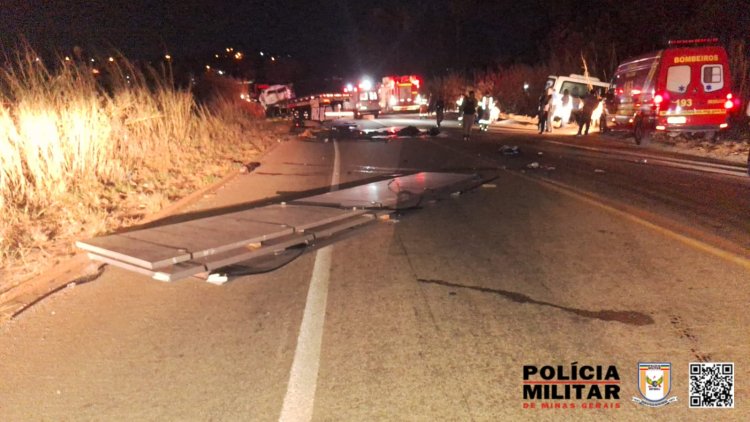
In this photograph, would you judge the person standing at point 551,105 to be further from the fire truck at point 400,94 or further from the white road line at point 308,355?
the white road line at point 308,355

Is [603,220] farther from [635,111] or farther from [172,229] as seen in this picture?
[635,111]

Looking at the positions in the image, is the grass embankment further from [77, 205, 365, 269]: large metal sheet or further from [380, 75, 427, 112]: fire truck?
[380, 75, 427, 112]: fire truck

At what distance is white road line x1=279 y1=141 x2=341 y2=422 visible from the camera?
4020 millimetres

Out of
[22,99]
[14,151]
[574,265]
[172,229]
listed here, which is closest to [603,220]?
[574,265]

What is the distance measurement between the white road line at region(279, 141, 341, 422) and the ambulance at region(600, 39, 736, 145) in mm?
14711

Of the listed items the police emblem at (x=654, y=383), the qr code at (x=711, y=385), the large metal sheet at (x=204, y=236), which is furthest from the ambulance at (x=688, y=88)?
the police emblem at (x=654, y=383)

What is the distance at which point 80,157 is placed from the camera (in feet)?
35.0

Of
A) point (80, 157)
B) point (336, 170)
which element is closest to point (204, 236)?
point (80, 157)

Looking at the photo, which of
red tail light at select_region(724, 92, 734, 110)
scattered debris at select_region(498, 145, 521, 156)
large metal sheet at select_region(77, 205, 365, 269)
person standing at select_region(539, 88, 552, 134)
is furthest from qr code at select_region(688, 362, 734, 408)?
person standing at select_region(539, 88, 552, 134)

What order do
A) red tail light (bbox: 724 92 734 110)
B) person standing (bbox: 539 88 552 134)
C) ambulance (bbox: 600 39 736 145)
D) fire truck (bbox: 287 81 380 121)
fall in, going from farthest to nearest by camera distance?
Answer: fire truck (bbox: 287 81 380 121) → person standing (bbox: 539 88 552 134) → red tail light (bbox: 724 92 734 110) → ambulance (bbox: 600 39 736 145)

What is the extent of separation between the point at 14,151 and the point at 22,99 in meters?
2.00

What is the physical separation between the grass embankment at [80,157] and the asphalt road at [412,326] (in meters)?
1.78

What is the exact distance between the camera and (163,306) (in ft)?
19.7

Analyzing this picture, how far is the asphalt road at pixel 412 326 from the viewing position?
13.6 feet
